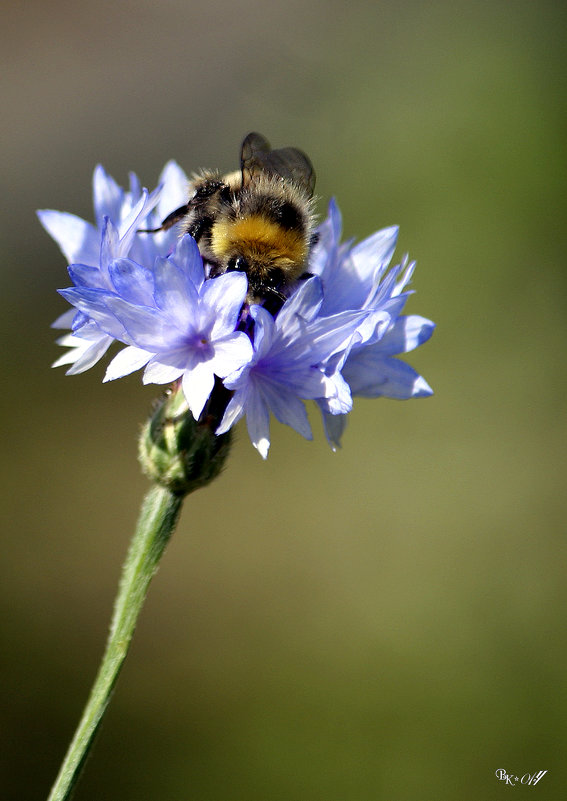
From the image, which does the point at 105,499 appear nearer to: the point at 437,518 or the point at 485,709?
the point at 437,518

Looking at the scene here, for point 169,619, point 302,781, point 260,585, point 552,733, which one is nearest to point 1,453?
point 169,619

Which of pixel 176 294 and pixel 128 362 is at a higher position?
pixel 176 294

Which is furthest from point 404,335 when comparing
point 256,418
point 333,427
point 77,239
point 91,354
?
point 77,239

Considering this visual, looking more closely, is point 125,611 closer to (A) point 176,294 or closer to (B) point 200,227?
(A) point 176,294

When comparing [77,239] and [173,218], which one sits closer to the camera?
[173,218]

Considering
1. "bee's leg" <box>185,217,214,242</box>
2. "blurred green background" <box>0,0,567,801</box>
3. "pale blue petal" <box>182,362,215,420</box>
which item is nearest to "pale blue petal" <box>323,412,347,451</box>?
"pale blue petal" <box>182,362,215,420</box>

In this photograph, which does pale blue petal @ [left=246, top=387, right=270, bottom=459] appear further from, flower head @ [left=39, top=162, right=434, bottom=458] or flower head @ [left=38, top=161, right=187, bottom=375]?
flower head @ [left=38, top=161, right=187, bottom=375]
